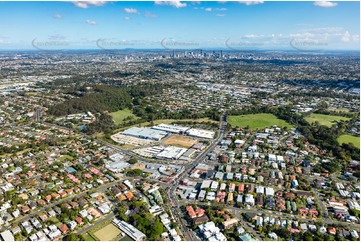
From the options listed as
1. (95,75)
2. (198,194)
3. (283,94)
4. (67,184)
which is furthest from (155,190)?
(95,75)

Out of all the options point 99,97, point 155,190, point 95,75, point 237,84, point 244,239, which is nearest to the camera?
point 244,239

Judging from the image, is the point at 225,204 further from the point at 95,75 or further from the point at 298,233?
the point at 95,75

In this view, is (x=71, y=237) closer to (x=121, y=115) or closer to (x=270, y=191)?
(x=270, y=191)

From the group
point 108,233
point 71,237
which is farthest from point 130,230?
point 71,237

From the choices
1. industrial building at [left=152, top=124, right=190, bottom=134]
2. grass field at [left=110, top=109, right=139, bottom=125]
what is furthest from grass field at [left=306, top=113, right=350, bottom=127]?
grass field at [left=110, top=109, right=139, bottom=125]

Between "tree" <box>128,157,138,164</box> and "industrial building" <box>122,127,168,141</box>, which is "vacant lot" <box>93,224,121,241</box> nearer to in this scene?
"tree" <box>128,157,138,164</box>
